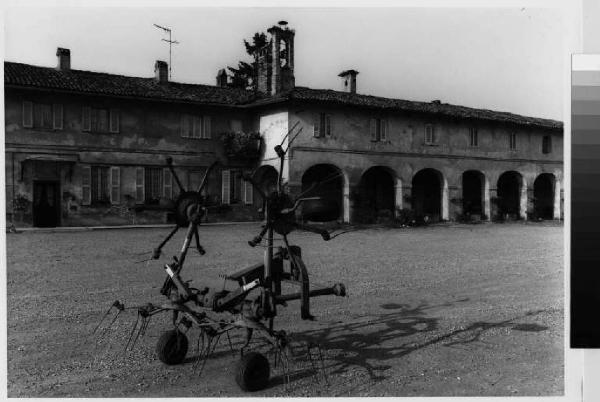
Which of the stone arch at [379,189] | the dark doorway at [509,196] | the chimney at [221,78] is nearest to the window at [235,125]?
the chimney at [221,78]

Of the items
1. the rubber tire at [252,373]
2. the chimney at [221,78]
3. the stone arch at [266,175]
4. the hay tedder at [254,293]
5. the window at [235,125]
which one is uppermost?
the chimney at [221,78]

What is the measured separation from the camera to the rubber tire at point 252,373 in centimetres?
473

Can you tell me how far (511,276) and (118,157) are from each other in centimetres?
1629

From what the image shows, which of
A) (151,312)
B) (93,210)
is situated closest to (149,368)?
(151,312)

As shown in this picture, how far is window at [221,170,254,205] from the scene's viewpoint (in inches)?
904

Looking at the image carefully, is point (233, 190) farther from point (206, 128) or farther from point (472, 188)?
point (472, 188)

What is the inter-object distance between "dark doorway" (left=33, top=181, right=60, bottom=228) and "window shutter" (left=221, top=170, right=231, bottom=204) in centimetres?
660

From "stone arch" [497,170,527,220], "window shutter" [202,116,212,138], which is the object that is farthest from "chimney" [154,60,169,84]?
"stone arch" [497,170,527,220]

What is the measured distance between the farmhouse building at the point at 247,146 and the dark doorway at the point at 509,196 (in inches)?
19.6

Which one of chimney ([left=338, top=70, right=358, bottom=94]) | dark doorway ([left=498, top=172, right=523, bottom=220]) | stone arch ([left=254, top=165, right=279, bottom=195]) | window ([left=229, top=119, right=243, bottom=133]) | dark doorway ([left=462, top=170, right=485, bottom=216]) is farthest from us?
dark doorway ([left=462, top=170, right=485, bottom=216])

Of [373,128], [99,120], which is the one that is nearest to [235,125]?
[99,120]

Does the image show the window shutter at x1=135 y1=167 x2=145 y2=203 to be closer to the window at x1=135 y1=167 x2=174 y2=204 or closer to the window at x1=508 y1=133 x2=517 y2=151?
the window at x1=135 y1=167 x2=174 y2=204

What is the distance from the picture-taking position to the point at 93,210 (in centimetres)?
2069

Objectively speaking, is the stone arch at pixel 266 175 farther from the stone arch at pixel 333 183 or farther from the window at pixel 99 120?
the window at pixel 99 120
